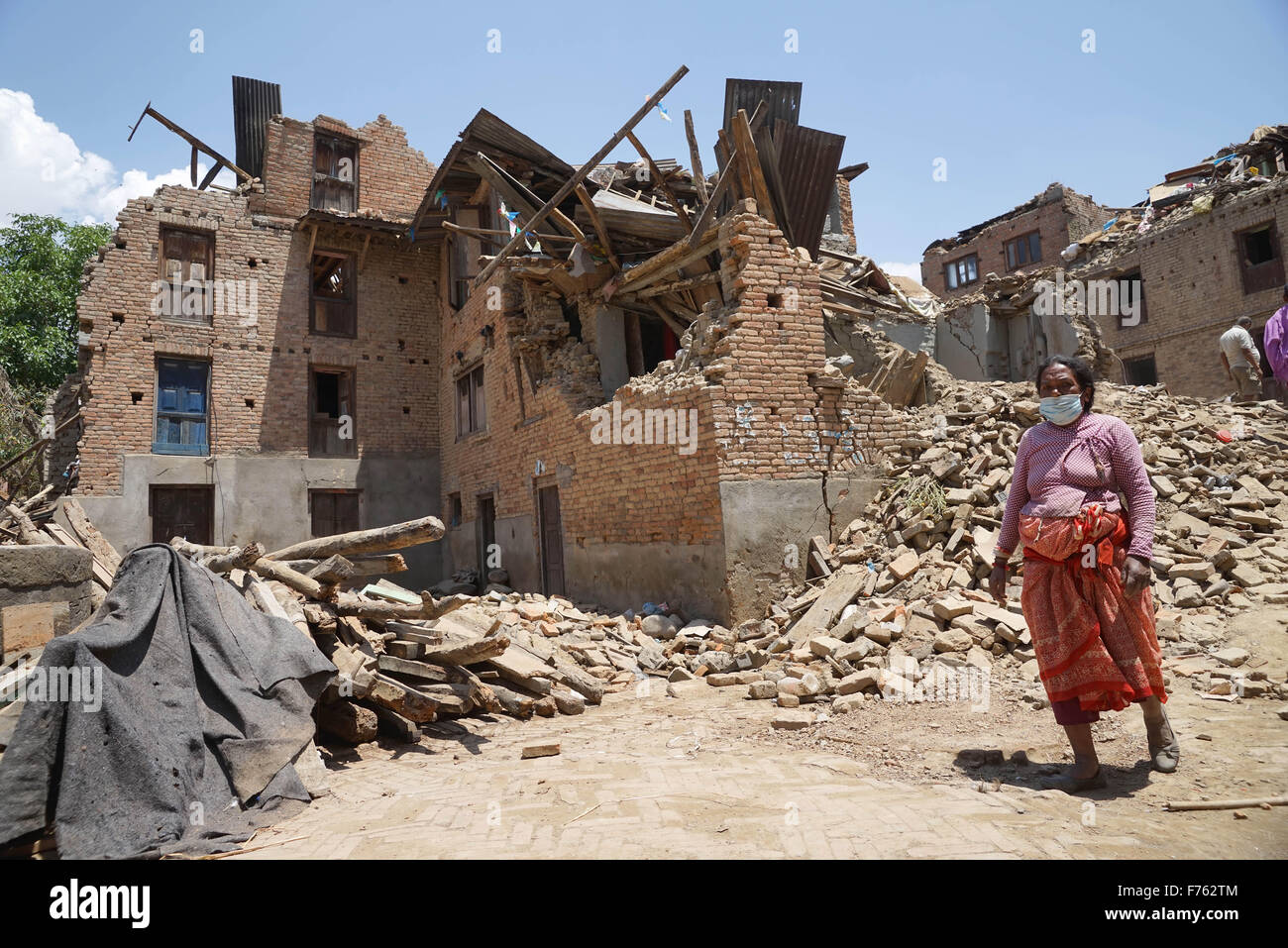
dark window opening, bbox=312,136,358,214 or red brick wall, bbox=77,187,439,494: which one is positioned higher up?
dark window opening, bbox=312,136,358,214

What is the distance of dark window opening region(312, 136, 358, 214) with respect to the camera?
651 inches

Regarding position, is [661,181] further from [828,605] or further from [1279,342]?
[1279,342]

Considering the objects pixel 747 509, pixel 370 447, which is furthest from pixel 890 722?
pixel 370 447

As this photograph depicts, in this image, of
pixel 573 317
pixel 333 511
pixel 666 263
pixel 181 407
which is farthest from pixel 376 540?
pixel 181 407

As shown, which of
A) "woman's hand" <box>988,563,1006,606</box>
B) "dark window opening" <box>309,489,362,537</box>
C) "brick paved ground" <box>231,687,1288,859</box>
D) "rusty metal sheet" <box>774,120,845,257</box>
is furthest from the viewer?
"dark window opening" <box>309,489,362,537</box>

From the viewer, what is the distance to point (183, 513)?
48.0ft

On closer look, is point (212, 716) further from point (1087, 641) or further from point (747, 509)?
point (747, 509)

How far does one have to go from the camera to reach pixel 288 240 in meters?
16.0

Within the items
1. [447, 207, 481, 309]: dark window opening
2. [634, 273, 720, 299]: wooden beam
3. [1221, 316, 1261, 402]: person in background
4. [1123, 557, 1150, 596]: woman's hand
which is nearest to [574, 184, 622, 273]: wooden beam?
[634, 273, 720, 299]: wooden beam

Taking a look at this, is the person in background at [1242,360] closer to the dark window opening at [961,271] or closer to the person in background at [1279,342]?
the person in background at [1279,342]

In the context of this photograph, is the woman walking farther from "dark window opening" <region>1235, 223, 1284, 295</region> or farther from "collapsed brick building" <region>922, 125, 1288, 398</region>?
"dark window opening" <region>1235, 223, 1284, 295</region>

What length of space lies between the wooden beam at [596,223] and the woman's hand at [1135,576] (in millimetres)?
9169

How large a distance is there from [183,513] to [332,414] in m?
3.82

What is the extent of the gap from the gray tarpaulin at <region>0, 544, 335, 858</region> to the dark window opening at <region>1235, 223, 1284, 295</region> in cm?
2234
